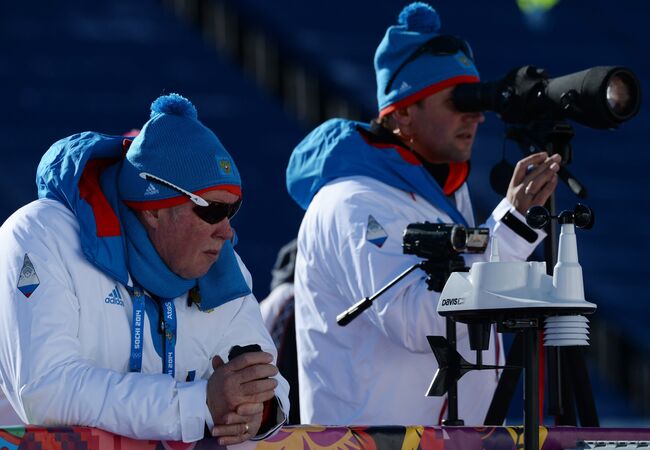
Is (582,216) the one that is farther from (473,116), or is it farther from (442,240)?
(473,116)

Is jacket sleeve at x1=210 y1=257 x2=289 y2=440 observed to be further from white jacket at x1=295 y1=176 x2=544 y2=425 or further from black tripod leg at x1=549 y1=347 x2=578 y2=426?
black tripod leg at x1=549 y1=347 x2=578 y2=426

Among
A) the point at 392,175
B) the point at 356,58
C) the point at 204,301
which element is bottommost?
the point at 204,301

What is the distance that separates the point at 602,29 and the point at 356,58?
4.57 ft

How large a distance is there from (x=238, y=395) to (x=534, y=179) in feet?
3.21

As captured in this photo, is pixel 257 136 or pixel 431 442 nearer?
pixel 431 442

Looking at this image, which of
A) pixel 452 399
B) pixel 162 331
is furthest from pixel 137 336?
pixel 452 399

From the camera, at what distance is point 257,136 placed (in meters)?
7.36

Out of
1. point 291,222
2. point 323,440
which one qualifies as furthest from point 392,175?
point 291,222

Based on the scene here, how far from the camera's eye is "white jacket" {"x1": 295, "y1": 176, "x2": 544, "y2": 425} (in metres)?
3.07

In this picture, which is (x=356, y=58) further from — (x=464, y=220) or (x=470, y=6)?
(x=464, y=220)

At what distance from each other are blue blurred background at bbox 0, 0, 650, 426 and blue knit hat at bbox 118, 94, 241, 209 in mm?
4410

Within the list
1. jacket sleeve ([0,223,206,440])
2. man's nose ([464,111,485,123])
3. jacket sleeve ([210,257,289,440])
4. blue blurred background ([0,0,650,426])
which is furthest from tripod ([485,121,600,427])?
blue blurred background ([0,0,650,426])

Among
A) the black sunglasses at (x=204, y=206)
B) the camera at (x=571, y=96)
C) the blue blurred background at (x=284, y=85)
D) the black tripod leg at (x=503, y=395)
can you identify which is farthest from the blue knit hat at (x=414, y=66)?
the blue blurred background at (x=284, y=85)

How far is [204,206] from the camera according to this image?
255 cm
